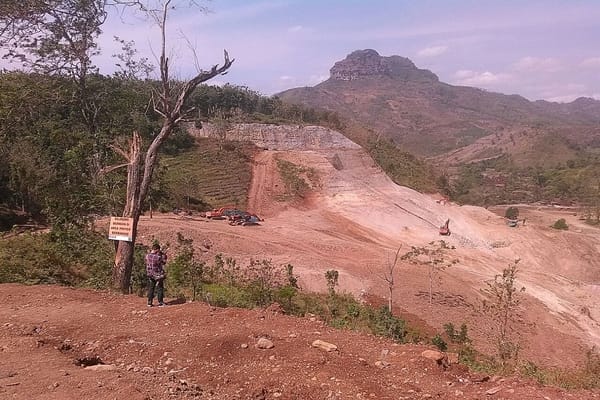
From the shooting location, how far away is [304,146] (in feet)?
129

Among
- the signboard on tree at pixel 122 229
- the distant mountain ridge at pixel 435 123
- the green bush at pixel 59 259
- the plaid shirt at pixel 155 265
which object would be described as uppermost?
the distant mountain ridge at pixel 435 123

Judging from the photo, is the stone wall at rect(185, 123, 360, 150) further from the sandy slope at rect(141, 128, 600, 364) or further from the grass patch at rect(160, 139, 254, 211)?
the grass patch at rect(160, 139, 254, 211)

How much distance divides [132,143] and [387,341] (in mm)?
5686

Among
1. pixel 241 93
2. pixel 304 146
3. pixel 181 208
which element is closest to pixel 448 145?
pixel 241 93

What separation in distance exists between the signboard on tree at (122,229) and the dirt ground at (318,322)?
1.10 meters

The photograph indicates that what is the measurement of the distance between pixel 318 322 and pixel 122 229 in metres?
3.72

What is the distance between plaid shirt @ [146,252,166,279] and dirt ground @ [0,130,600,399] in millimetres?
480

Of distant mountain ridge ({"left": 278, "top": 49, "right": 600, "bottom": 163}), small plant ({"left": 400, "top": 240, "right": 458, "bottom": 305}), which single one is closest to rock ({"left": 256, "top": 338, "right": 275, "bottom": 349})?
small plant ({"left": 400, "top": 240, "right": 458, "bottom": 305})

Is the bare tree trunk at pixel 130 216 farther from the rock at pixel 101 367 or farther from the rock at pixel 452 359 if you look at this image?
the rock at pixel 452 359

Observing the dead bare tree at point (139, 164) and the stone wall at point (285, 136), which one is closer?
the dead bare tree at point (139, 164)

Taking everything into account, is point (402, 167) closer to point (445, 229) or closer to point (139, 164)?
point (445, 229)

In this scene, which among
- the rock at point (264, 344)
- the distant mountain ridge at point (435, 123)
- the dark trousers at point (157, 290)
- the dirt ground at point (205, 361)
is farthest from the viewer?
the distant mountain ridge at point (435, 123)

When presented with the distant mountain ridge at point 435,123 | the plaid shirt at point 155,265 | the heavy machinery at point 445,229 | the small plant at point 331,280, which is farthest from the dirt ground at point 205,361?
the distant mountain ridge at point 435,123

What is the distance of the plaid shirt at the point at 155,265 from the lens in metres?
8.23
